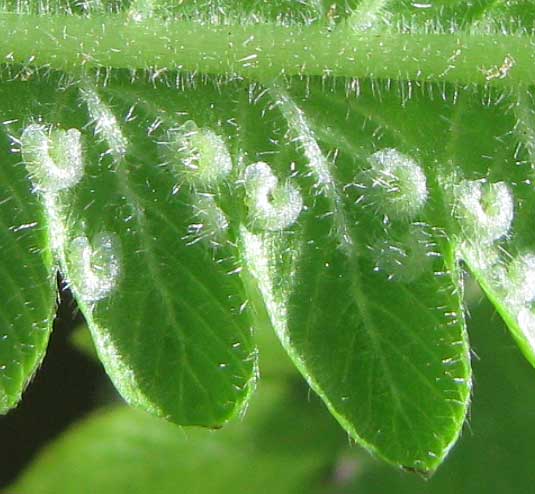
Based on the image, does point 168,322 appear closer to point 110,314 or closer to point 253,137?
point 110,314

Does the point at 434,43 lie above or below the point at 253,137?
above

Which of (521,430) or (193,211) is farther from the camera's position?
(521,430)

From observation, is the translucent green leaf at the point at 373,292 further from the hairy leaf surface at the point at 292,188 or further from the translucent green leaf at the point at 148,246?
the translucent green leaf at the point at 148,246

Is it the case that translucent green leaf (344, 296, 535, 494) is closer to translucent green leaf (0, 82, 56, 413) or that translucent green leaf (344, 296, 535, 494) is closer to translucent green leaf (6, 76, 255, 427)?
translucent green leaf (6, 76, 255, 427)

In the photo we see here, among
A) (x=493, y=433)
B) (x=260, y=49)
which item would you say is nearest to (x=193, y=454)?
(x=493, y=433)

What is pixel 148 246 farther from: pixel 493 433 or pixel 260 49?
pixel 493 433

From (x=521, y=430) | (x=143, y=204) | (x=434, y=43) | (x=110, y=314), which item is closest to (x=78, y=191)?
(x=143, y=204)

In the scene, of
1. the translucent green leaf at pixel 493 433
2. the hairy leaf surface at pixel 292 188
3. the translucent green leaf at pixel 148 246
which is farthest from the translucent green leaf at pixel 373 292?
the translucent green leaf at pixel 493 433
